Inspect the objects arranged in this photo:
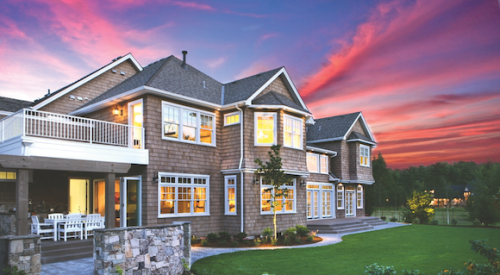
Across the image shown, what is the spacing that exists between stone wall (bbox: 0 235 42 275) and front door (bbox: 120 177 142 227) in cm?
566

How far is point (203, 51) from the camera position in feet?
67.1

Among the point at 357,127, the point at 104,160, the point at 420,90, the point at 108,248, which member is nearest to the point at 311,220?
the point at 357,127

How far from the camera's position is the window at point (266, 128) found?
658 inches

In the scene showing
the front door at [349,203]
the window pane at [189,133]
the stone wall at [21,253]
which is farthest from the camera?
the front door at [349,203]

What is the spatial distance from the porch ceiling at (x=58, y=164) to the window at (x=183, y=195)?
2385 millimetres

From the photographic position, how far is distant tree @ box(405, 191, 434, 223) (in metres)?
26.1

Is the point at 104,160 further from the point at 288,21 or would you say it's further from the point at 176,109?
Answer: the point at 288,21

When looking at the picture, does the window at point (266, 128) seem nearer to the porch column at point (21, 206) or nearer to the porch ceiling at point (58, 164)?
the porch ceiling at point (58, 164)

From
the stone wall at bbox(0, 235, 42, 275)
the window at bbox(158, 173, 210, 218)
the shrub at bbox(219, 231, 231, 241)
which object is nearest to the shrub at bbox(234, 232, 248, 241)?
the shrub at bbox(219, 231, 231, 241)

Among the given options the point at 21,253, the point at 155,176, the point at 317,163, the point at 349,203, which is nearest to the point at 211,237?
the point at 155,176

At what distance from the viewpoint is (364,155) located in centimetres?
2742

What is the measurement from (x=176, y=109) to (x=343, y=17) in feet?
25.2

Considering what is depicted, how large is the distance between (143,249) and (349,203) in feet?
69.2

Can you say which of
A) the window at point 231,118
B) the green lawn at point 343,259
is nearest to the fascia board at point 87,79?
the window at point 231,118
